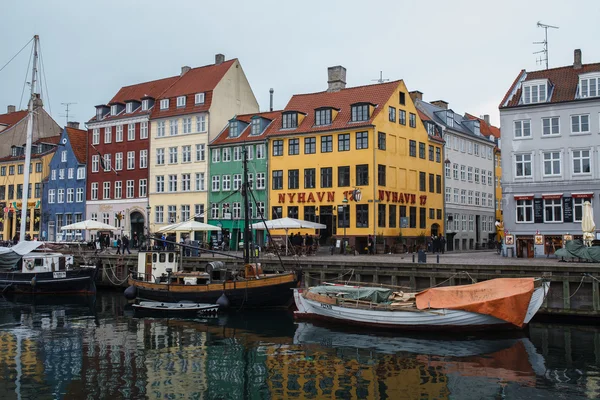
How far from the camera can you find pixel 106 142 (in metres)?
64.2

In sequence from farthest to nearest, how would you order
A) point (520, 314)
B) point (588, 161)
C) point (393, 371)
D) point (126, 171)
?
1. point (126, 171)
2. point (588, 161)
3. point (520, 314)
4. point (393, 371)

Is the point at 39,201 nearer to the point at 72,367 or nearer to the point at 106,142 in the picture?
the point at 106,142

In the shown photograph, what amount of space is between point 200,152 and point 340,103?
14.4 meters

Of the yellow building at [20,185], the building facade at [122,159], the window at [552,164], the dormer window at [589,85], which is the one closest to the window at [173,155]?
the building facade at [122,159]

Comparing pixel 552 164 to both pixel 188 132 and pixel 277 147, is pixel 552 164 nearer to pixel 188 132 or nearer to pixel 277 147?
pixel 277 147

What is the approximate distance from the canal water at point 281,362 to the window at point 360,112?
24496 millimetres

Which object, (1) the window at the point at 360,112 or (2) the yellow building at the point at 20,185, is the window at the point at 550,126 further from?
(2) the yellow building at the point at 20,185

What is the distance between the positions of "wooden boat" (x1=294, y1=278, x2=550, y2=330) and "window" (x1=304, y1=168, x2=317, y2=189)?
25182 millimetres

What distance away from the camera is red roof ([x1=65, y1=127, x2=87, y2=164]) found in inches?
2621

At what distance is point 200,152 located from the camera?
189ft

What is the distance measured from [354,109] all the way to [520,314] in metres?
28.7

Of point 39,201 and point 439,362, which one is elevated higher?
point 39,201

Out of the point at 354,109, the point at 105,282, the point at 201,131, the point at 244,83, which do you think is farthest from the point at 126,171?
the point at 354,109

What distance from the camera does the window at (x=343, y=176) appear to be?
159ft
